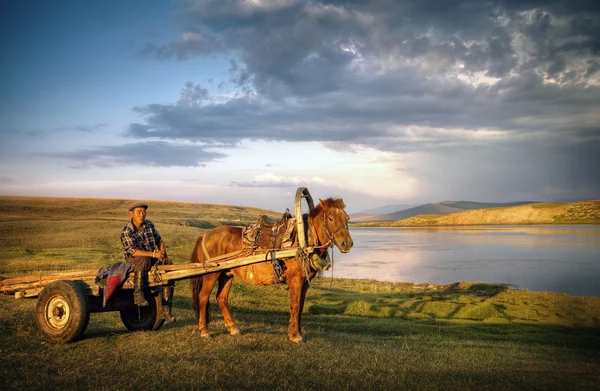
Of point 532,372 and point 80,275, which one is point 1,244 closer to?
point 80,275

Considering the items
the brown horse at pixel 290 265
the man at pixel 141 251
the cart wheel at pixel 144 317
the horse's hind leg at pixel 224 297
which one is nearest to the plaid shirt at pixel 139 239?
the man at pixel 141 251

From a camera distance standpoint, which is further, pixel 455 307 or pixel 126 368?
pixel 455 307

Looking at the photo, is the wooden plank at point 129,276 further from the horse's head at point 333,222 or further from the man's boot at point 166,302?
the horse's head at point 333,222

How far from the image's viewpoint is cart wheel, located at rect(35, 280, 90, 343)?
8469 millimetres

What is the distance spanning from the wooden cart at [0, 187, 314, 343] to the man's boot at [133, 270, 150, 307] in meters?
0.19

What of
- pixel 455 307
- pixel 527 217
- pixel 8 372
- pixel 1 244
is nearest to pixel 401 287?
pixel 455 307

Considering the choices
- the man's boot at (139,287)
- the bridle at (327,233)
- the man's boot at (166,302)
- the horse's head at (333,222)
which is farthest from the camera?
the man's boot at (166,302)

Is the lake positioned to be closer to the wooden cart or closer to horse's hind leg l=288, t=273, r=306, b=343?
horse's hind leg l=288, t=273, r=306, b=343

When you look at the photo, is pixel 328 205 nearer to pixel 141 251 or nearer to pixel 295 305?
pixel 295 305

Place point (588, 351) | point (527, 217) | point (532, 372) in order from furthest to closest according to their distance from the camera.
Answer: point (527, 217) < point (588, 351) < point (532, 372)

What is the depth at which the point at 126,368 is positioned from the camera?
705cm

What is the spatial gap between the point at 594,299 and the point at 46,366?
81.6ft

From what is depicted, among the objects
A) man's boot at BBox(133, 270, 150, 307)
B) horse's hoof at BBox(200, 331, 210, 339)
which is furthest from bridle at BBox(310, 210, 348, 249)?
man's boot at BBox(133, 270, 150, 307)

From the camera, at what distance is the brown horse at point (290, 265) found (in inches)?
375
